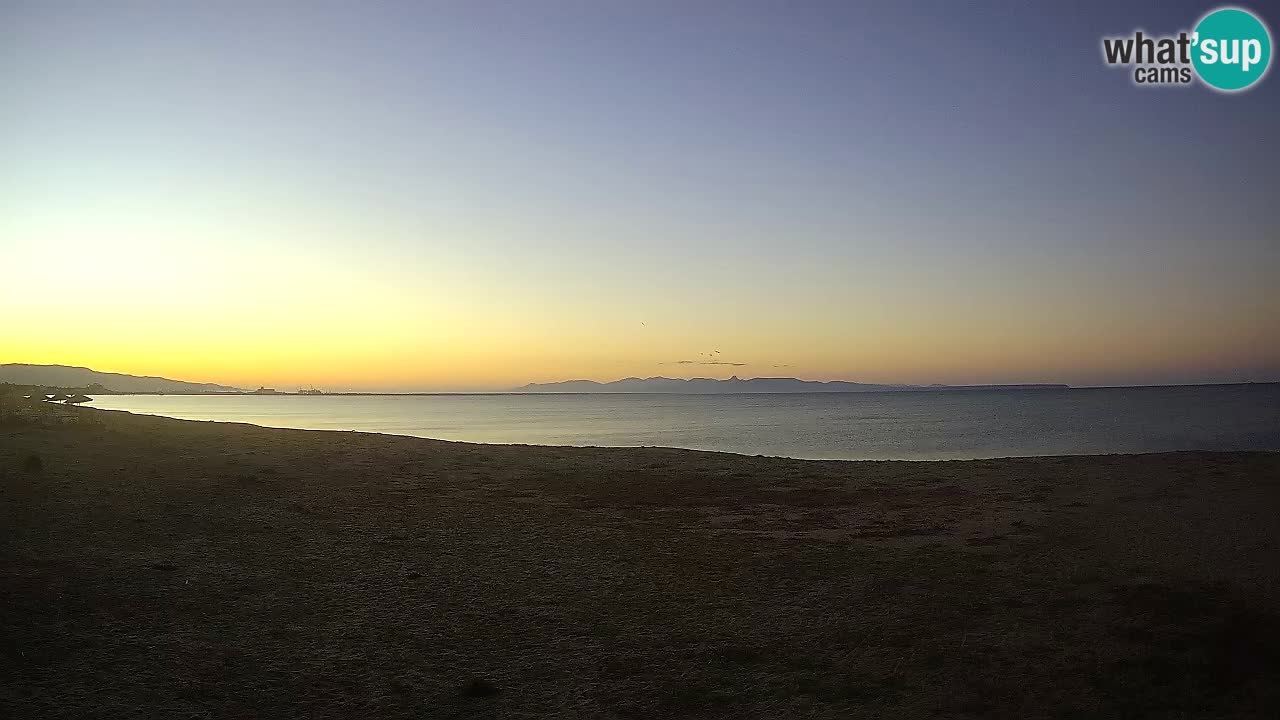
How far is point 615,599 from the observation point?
869 cm

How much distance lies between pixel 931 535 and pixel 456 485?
10.0 meters

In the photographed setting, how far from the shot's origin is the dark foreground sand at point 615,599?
6051mm

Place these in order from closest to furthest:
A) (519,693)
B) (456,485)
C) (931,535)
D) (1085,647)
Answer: (519,693), (1085,647), (931,535), (456,485)

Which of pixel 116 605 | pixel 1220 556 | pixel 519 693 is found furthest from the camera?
pixel 1220 556

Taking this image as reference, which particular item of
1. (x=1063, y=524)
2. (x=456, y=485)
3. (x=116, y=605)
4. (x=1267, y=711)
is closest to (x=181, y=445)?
(x=456, y=485)

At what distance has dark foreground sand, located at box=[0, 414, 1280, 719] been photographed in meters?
6.05

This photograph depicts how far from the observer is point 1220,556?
1033cm

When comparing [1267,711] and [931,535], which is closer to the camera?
[1267,711]

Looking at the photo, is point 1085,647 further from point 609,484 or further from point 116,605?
point 609,484

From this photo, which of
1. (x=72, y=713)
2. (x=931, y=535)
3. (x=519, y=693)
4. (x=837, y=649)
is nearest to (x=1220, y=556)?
(x=931, y=535)

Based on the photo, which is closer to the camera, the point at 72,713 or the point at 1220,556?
the point at 72,713

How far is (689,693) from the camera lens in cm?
616

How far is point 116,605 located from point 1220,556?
1364 centimetres

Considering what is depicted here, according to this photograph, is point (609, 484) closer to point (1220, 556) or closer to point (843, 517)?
point (843, 517)
